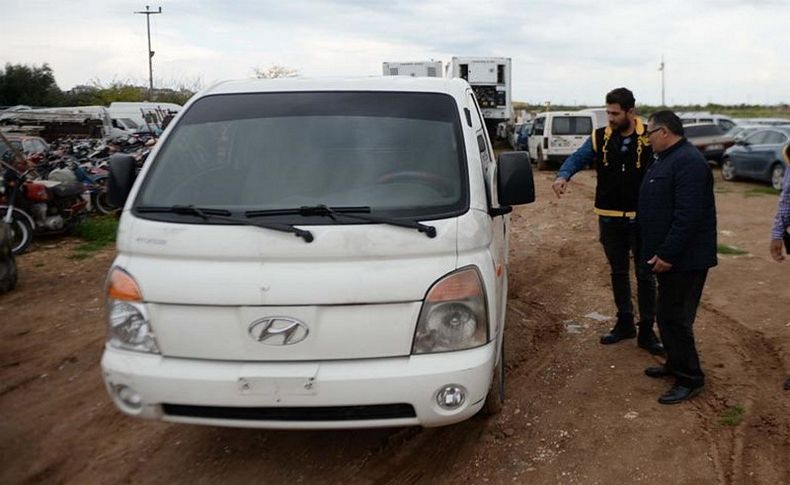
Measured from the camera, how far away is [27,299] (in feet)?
24.7

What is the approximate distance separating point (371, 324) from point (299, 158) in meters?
1.04

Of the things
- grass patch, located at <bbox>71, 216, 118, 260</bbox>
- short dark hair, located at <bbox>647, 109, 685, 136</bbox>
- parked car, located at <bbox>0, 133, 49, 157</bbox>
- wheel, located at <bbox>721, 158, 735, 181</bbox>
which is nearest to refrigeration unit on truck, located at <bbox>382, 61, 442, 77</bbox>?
wheel, located at <bbox>721, 158, 735, 181</bbox>

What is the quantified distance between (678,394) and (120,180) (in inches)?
139

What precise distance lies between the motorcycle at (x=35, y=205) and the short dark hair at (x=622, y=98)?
7.91 metres

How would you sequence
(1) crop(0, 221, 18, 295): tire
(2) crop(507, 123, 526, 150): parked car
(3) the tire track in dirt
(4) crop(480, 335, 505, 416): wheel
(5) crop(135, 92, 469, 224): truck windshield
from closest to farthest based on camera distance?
1. (5) crop(135, 92, 469, 224): truck windshield
2. (3) the tire track in dirt
3. (4) crop(480, 335, 505, 416): wheel
4. (1) crop(0, 221, 18, 295): tire
5. (2) crop(507, 123, 526, 150): parked car

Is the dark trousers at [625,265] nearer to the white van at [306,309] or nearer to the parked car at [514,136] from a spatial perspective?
the white van at [306,309]

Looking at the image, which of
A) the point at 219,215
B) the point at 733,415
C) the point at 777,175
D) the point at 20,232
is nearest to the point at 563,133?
the point at 777,175

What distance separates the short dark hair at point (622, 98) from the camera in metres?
4.96

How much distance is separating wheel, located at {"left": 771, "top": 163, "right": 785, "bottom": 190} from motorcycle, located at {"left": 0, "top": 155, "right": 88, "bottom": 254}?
14.4 m

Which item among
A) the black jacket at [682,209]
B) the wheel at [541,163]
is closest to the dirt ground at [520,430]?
the black jacket at [682,209]

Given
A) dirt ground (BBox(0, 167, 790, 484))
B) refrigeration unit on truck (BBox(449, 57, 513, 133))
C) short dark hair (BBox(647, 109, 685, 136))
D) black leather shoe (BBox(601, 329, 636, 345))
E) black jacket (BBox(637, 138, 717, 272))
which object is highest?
refrigeration unit on truck (BBox(449, 57, 513, 133))

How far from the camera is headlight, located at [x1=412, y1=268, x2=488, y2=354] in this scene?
3129 millimetres

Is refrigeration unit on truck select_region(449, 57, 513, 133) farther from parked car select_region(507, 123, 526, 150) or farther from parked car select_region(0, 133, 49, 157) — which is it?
parked car select_region(0, 133, 49, 157)

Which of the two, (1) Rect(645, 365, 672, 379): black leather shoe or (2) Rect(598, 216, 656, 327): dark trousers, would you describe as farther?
(2) Rect(598, 216, 656, 327): dark trousers
